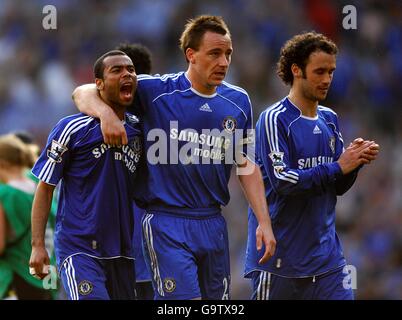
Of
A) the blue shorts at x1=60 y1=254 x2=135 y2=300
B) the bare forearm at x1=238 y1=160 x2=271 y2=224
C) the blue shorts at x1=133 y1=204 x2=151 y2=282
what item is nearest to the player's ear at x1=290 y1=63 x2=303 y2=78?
the bare forearm at x1=238 y1=160 x2=271 y2=224

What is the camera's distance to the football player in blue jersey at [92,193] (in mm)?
7711

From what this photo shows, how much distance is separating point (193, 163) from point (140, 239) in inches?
46.9

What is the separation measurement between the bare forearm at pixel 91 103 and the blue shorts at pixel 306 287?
1.74 meters

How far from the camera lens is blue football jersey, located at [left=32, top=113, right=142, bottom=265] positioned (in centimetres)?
776

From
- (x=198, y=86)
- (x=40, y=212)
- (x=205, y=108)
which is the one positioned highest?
(x=198, y=86)

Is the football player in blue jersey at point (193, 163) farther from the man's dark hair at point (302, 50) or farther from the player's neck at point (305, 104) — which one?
the man's dark hair at point (302, 50)

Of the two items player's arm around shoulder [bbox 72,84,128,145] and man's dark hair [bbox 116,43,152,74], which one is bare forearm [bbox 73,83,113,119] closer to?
player's arm around shoulder [bbox 72,84,128,145]

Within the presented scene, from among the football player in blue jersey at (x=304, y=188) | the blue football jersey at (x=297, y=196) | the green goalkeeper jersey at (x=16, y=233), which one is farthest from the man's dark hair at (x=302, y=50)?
the green goalkeeper jersey at (x=16, y=233)

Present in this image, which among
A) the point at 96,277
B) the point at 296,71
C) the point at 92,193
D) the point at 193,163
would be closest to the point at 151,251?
the point at 96,277

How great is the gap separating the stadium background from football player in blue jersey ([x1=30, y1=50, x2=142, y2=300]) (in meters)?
7.60

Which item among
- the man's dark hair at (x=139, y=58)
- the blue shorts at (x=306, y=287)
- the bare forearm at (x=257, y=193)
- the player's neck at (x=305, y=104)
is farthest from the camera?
the man's dark hair at (x=139, y=58)

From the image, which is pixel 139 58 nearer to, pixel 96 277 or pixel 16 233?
pixel 16 233

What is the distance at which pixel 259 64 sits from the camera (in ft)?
57.2
